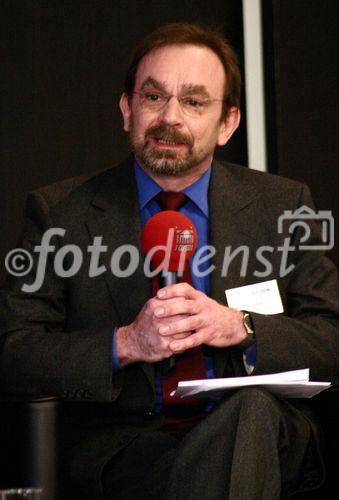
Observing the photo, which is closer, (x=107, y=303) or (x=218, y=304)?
(x=218, y=304)

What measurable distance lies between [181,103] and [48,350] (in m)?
0.84

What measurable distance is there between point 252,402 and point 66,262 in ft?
2.63

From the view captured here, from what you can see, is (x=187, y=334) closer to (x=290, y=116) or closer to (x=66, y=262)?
(x=66, y=262)

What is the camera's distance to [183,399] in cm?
295

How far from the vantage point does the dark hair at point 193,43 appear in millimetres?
3242

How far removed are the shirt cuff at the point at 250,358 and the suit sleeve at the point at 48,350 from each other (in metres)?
0.34

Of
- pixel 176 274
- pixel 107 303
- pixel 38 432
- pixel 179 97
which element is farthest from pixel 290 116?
pixel 38 432

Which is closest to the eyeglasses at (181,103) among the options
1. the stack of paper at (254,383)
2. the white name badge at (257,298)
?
the white name badge at (257,298)

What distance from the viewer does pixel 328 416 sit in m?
2.94

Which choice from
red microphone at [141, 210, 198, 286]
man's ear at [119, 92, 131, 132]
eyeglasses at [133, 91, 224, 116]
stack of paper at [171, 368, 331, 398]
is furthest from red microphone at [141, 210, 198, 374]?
man's ear at [119, 92, 131, 132]

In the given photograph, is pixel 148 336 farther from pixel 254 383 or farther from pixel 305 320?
pixel 305 320

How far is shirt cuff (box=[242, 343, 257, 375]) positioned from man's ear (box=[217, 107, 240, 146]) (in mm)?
721

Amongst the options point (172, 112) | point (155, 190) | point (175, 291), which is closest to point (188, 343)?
point (175, 291)

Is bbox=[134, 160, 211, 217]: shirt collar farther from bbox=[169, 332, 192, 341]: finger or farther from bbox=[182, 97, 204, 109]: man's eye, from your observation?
bbox=[169, 332, 192, 341]: finger
